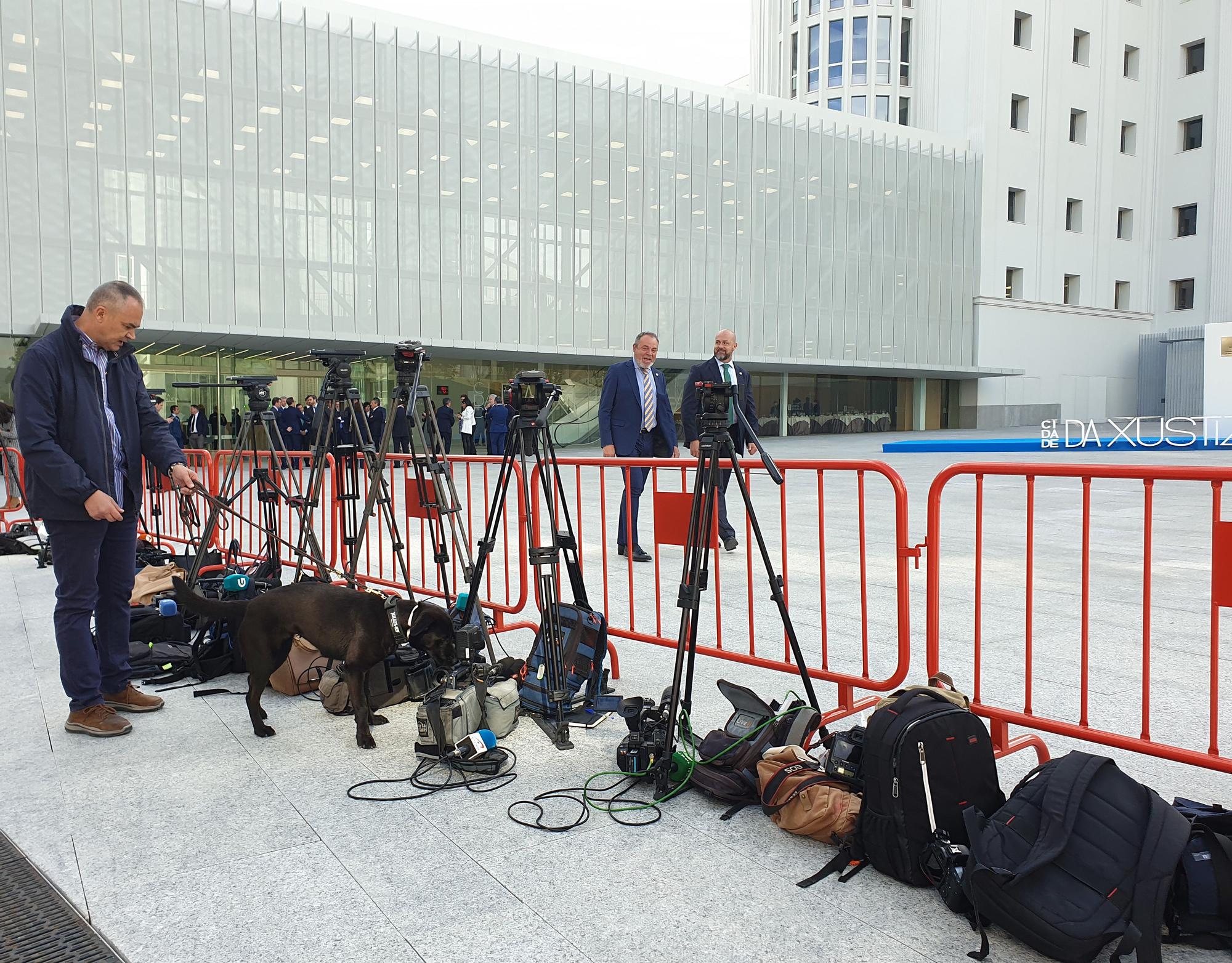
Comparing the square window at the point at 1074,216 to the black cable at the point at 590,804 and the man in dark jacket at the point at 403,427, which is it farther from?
the black cable at the point at 590,804

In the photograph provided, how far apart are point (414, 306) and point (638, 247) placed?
8.63 m

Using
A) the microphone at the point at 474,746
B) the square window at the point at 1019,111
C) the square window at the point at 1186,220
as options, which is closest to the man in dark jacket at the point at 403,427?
the microphone at the point at 474,746

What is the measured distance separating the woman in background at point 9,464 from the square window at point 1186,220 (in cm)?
5275

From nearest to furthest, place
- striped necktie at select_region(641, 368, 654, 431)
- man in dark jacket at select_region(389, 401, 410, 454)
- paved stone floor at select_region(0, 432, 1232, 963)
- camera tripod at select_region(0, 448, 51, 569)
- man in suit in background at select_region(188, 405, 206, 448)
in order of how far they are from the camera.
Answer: paved stone floor at select_region(0, 432, 1232, 963), man in dark jacket at select_region(389, 401, 410, 454), striped necktie at select_region(641, 368, 654, 431), camera tripod at select_region(0, 448, 51, 569), man in suit in background at select_region(188, 405, 206, 448)

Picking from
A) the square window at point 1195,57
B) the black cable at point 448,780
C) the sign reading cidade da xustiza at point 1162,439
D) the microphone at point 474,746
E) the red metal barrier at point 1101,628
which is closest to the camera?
the red metal barrier at point 1101,628

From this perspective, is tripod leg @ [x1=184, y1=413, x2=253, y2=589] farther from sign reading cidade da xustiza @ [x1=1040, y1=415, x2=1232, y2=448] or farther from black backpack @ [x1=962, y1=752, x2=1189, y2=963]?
sign reading cidade da xustiza @ [x1=1040, y1=415, x2=1232, y2=448]

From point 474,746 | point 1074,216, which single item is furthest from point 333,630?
point 1074,216

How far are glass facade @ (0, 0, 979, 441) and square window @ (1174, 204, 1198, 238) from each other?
57.7ft

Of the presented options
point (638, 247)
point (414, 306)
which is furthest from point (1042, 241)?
point (414, 306)

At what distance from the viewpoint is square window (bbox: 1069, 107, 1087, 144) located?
45.3 meters

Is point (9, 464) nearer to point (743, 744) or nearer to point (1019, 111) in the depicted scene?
point (743, 744)

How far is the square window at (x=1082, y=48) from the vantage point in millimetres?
45344

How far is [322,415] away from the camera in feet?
19.0

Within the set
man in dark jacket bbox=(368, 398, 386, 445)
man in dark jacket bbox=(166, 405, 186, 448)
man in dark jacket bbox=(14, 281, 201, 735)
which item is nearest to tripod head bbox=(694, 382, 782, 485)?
man in dark jacket bbox=(14, 281, 201, 735)
